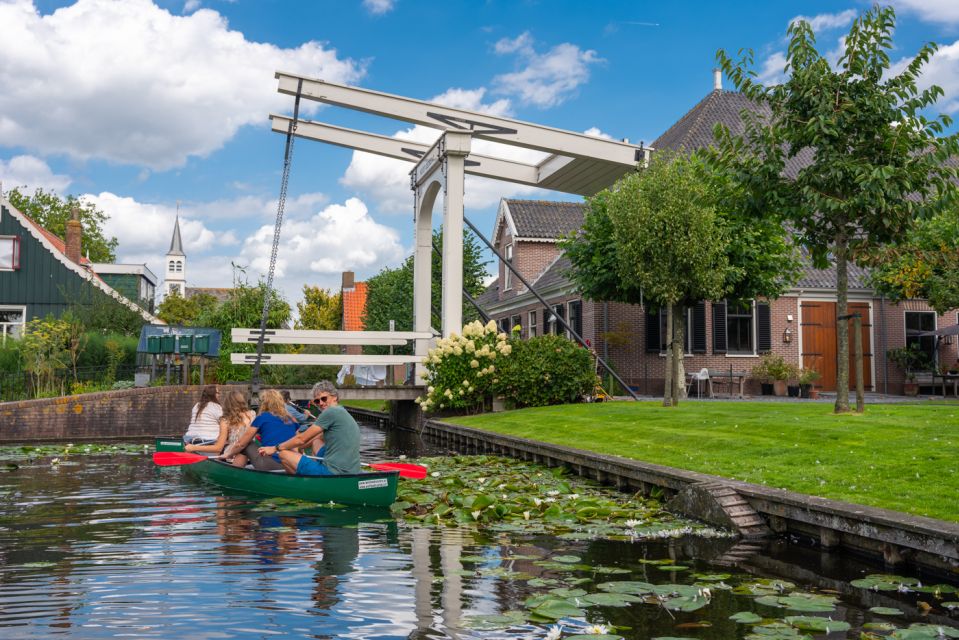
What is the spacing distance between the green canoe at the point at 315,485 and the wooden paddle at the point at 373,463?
30.0 inches

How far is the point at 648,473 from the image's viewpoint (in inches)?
384

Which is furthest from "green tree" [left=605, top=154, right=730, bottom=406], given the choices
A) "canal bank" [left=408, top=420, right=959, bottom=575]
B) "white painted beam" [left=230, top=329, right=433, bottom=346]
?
"white painted beam" [left=230, top=329, right=433, bottom=346]

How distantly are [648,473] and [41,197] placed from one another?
1781 inches

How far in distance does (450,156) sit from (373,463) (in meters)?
9.52

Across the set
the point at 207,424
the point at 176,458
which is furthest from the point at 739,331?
the point at 176,458

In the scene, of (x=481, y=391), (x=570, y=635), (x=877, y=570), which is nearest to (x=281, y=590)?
(x=570, y=635)

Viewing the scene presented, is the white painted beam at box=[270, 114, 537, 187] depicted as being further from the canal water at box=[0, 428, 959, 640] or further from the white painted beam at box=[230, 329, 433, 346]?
the canal water at box=[0, 428, 959, 640]

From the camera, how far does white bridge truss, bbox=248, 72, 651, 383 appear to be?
17.9 meters

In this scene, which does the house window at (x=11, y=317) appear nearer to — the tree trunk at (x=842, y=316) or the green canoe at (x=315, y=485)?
the green canoe at (x=315, y=485)

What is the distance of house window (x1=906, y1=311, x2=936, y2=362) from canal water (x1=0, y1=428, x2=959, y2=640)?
20547 mm

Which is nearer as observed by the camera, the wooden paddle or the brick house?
the wooden paddle

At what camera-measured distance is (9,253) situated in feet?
95.0

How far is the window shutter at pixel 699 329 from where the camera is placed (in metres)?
24.5

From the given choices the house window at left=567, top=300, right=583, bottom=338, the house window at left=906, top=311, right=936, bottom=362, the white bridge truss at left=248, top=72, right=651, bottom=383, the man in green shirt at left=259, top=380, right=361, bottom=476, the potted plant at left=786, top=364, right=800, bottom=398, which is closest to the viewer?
the man in green shirt at left=259, top=380, right=361, bottom=476
